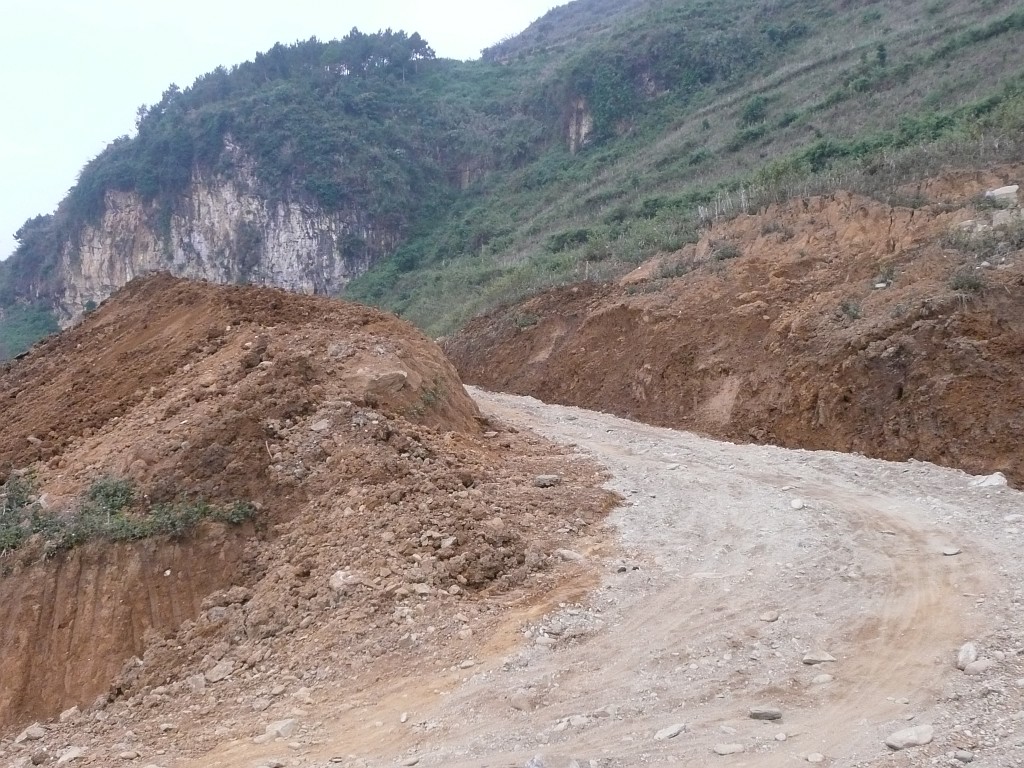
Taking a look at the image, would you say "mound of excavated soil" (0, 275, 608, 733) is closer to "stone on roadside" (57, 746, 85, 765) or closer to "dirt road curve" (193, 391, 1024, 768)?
"stone on roadside" (57, 746, 85, 765)

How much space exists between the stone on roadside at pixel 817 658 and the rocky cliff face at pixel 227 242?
47034 millimetres

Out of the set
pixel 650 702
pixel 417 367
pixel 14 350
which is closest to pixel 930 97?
pixel 417 367

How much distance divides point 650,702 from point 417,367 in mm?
6580

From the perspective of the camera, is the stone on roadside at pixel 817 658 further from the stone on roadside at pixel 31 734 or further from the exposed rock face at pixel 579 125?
the exposed rock face at pixel 579 125

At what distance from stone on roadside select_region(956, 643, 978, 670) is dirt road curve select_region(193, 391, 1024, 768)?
0.06 meters

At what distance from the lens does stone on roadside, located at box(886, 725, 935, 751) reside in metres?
3.90

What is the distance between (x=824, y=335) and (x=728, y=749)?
951cm

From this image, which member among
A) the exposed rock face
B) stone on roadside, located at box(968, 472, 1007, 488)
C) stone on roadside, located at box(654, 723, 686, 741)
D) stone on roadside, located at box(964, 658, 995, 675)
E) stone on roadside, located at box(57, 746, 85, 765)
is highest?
the exposed rock face

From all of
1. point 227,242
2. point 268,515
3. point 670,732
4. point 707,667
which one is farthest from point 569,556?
point 227,242

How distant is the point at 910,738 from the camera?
3.93m

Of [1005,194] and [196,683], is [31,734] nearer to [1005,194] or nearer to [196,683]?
[196,683]

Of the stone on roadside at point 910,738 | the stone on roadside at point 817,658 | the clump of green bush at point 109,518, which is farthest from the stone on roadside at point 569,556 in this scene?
the stone on roadside at point 910,738

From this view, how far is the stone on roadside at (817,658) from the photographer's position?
482cm

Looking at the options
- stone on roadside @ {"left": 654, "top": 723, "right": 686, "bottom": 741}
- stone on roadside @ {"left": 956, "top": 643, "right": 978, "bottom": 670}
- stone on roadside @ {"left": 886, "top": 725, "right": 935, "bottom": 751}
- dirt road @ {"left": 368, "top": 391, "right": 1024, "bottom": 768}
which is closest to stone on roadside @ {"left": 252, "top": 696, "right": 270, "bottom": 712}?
dirt road @ {"left": 368, "top": 391, "right": 1024, "bottom": 768}
